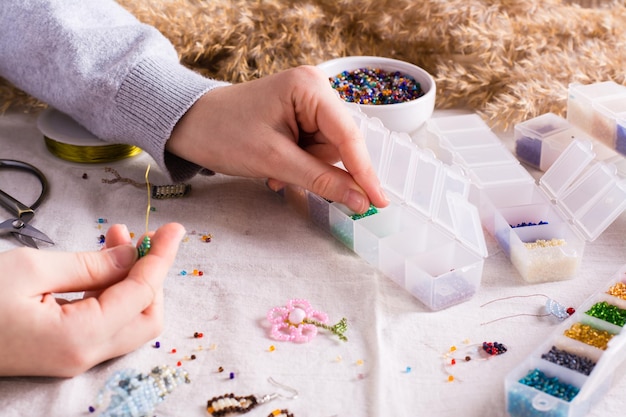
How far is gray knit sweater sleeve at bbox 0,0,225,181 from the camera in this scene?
3.80ft

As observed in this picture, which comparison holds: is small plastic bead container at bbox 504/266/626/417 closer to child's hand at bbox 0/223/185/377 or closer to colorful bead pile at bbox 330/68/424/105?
child's hand at bbox 0/223/185/377

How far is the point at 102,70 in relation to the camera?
3.93 ft

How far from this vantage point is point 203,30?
143cm

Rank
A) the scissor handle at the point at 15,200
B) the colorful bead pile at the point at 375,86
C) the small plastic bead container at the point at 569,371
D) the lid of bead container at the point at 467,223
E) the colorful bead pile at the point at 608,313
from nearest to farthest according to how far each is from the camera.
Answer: the small plastic bead container at the point at 569,371, the colorful bead pile at the point at 608,313, the lid of bead container at the point at 467,223, the scissor handle at the point at 15,200, the colorful bead pile at the point at 375,86

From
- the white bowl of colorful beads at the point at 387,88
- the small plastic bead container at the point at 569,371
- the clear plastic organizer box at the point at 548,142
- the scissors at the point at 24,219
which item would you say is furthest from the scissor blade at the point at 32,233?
the clear plastic organizer box at the point at 548,142

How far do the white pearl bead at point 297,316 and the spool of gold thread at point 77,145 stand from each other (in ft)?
1.65

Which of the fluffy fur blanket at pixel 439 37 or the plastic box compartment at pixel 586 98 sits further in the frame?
the fluffy fur blanket at pixel 439 37

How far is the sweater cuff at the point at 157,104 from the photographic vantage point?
1144 millimetres

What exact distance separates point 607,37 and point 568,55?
94 mm

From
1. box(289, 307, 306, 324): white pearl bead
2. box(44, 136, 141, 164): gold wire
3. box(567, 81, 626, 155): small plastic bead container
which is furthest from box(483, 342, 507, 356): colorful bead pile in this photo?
box(44, 136, 141, 164): gold wire

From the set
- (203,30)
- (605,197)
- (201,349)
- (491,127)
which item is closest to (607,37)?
(491,127)

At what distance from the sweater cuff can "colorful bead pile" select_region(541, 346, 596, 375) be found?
0.61m

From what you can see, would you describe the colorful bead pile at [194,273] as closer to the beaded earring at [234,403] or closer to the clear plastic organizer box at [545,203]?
the beaded earring at [234,403]

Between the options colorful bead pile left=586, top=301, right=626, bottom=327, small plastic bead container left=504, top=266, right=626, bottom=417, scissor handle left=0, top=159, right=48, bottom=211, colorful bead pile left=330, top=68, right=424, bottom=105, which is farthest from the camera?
colorful bead pile left=330, top=68, right=424, bottom=105
